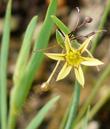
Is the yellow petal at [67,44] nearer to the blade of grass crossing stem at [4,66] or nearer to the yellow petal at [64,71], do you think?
the yellow petal at [64,71]

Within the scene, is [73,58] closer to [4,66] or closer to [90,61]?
[90,61]

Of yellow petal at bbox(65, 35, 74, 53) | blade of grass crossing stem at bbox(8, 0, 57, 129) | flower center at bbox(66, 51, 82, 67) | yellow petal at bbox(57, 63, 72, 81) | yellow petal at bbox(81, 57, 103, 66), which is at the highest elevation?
blade of grass crossing stem at bbox(8, 0, 57, 129)

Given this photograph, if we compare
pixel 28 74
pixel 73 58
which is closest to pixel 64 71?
pixel 73 58

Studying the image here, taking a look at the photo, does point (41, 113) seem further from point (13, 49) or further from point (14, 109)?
point (13, 49)

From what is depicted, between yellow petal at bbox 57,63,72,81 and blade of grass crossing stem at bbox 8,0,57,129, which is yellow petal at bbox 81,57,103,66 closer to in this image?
yellow petal at bbox 57,63,72,81

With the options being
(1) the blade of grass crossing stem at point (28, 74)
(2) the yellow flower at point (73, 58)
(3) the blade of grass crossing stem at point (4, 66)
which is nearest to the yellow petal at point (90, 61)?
(2) the yellow flower at point (73, 58)

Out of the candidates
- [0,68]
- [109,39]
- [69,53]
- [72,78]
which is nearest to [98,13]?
[109,39]

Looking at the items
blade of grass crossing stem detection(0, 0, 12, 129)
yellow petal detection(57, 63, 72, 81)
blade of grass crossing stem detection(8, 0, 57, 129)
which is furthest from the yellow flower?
blade of grass crossing stem detection(0, 0, 12, 129)

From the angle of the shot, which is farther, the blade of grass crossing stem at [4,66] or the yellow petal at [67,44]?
the blade of grass crossing stem at [4,66]
